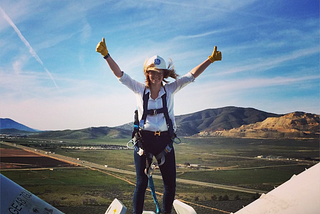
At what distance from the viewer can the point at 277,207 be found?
3482mm

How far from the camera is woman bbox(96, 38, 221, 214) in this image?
11.3 ft

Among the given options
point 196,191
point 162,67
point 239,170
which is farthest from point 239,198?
point 162,67

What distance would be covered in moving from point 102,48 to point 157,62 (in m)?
0.73

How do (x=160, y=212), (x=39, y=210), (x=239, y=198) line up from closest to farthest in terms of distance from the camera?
(x=39, y=210) < (x=160, y=212) < (x=239, y=198)

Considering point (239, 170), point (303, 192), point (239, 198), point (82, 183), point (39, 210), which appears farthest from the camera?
point (239, 170)

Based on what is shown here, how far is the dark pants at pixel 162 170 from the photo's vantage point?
3.41 metres

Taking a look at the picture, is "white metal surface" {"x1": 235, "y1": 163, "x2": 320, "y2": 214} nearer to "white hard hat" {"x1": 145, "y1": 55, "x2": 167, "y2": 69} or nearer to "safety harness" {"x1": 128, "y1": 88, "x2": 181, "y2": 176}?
"safety harness" {"x1": 128, "y1": 88, "x2": 181, "y2": 176}

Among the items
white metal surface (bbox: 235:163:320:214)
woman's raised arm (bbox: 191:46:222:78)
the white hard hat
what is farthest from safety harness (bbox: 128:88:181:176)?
white metal surface (bbox: 235:163:320:214)

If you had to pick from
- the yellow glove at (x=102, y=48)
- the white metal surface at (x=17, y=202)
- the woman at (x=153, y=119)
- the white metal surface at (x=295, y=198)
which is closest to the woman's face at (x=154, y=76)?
the woman at (x=153, y=119)

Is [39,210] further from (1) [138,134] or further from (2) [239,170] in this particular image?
(2) [239,170]

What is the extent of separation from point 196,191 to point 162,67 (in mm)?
14340

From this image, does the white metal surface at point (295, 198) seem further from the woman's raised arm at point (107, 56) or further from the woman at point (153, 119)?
the woman's raised arm at point (107, 56)

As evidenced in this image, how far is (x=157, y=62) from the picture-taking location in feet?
11.4

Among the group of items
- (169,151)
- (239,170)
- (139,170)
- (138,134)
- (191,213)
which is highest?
(138,134)
